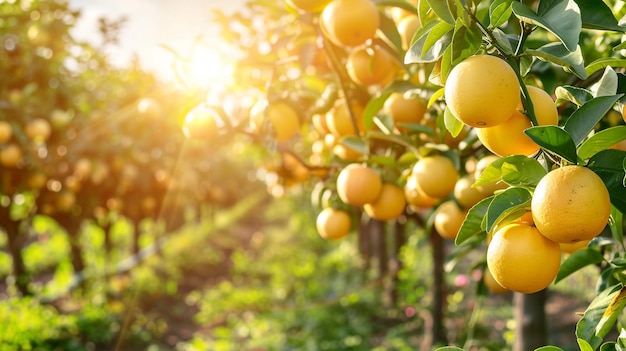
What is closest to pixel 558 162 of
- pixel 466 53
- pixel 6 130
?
pixel 466 53

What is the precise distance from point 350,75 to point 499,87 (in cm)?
70

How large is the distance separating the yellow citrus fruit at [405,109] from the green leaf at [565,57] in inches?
21.1

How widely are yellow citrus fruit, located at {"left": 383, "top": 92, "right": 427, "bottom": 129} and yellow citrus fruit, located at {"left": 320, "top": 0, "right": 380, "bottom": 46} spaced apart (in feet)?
0.75

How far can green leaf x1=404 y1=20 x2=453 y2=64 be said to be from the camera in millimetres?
840

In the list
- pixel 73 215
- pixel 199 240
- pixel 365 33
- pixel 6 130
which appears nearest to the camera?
pixel 365 33

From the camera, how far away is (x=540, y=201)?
729 millimetres

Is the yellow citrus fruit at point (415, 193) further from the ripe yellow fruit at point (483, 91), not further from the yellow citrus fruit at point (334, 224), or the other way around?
the ripe yellow fruit at point (483, 91)

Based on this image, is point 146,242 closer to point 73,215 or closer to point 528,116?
point 73,215

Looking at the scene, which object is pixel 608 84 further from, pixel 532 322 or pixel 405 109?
pixel 532 322

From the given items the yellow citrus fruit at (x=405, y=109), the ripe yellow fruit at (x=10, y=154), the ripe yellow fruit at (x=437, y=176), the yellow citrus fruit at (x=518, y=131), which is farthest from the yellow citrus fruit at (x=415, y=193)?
the ripe yellow fruit at (x=10, y=154)

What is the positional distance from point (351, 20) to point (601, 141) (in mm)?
575

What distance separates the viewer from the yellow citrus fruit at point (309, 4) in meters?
1.20

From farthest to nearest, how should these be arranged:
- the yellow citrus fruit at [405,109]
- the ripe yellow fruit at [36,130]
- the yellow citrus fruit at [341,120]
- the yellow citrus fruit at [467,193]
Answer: the ripe yellow fruit at [36,130]
the yellow citrus fruit at [341,120]
the yellow citrus fruit at [405,109]
the yellow citrus fruit at [467,193]

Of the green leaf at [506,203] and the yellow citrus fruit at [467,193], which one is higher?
the green leaf at [506,203]
